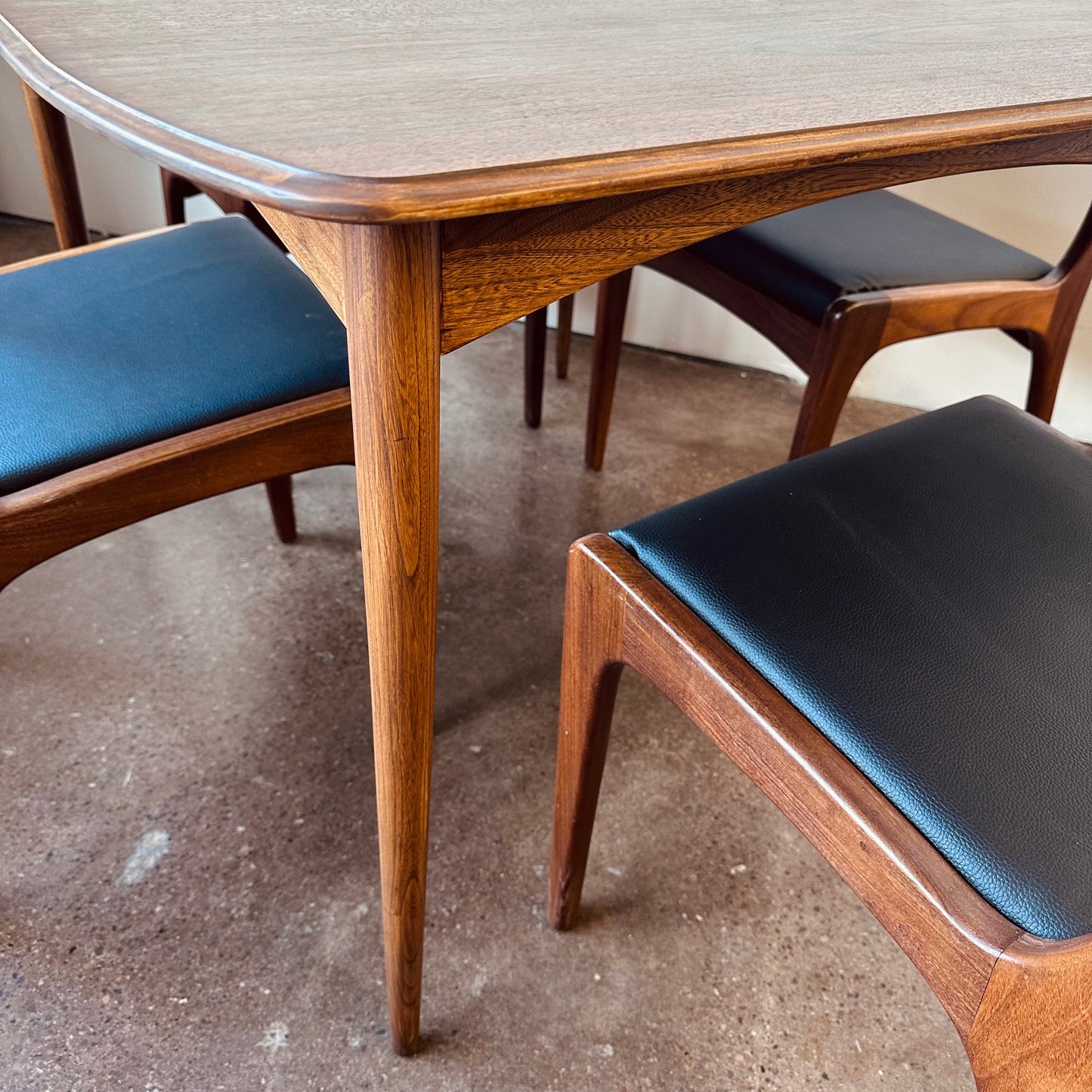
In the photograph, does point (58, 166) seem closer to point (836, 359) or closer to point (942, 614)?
point (836, 359)

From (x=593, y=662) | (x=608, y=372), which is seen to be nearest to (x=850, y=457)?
(x=593, y=662)

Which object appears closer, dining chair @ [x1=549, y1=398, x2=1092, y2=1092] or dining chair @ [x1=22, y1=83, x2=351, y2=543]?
dining chair @ [x1=549, y1=398, x2=1092, y2=1092]

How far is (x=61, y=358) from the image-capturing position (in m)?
0.88

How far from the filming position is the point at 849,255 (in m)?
1.20

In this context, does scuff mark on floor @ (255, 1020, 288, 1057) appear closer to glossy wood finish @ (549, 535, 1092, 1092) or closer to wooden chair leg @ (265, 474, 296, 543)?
glossy wood finish @ (549, 535, 1092, 1092)

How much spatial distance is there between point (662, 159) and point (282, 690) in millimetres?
937

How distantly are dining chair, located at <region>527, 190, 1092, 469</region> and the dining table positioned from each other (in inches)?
12.0

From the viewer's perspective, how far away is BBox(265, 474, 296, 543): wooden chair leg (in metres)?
1.44

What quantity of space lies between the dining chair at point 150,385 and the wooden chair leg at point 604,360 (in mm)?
606

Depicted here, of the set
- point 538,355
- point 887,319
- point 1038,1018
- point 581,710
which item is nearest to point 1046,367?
point 887,319

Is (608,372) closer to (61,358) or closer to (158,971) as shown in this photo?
(61,358)

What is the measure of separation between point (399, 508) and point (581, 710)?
30cm

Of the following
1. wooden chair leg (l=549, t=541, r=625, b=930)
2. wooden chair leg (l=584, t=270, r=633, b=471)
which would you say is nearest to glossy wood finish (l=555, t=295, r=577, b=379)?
wooden chair leg (l=584, t=270, r=633, b=471)

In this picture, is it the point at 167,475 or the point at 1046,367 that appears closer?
the point at 167,475
